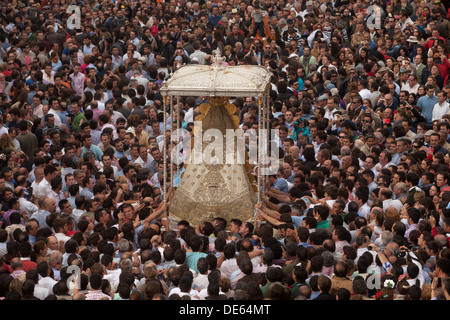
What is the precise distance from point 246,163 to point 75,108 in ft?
17.3

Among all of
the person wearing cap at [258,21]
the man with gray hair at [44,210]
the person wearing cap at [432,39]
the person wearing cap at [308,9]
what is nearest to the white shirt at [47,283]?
the man with gray hair at [44,210]

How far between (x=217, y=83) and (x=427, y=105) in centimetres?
707

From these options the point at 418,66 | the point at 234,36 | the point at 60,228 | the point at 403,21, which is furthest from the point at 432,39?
the point at 60,228

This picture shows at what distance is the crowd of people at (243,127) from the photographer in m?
13.4

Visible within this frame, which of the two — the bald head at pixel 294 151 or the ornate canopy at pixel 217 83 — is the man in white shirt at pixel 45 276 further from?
the bald head at pixel 294 151

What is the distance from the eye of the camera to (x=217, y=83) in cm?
1611

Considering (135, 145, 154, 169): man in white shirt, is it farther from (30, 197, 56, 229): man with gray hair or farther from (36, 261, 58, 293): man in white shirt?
(36, 261, 58, 293): man in white shirt

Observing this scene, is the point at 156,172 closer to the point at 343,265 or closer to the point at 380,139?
the point at 380,139

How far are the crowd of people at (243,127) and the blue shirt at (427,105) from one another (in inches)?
2.7

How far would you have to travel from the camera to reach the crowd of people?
13.4 metres

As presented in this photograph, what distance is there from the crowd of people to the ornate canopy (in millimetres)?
976

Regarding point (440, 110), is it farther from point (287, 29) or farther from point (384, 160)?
point (287, 29)

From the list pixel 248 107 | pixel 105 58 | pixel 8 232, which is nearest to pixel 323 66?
pixel 248 107

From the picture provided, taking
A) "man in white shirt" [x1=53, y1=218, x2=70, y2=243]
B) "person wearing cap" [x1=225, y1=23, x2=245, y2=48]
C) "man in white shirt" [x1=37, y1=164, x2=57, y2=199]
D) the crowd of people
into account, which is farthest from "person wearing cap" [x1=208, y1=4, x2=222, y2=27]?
"man in white shirt" [x1=53, y1=218, x2=70, y2=243]
